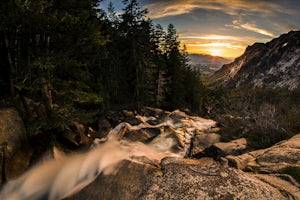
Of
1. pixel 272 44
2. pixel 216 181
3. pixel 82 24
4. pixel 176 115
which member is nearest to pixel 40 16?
pixel 82 24

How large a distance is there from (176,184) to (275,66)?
583 ft

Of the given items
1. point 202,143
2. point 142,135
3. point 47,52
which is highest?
point 47,52

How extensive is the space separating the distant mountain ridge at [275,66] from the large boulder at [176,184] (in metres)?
138

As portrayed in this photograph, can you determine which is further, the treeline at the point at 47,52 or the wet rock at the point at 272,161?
the treeline at the point at 47,52

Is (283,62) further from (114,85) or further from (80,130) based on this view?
(80,130)

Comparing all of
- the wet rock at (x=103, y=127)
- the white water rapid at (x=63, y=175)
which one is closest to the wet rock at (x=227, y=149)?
the white water rapid at (x=63, y=175)

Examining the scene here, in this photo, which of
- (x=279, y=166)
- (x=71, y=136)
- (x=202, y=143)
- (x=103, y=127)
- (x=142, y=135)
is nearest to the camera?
(x=279, y=166)

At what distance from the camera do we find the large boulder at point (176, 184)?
16.5 feet

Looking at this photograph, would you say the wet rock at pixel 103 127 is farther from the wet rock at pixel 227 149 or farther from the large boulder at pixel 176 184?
the large boulder at pixel 176 184

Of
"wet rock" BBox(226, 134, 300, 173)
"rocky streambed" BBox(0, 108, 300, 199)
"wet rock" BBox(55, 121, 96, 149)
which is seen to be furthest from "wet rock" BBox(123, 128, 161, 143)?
"wet rock" BBox(226, 134, 300, 173)

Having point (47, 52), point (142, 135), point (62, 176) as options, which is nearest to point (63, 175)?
point (62, 176)

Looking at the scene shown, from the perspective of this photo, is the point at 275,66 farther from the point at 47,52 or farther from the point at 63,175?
the point at 63,175

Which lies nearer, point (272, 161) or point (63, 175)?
point (272, 161)

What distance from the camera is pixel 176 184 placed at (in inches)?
213
